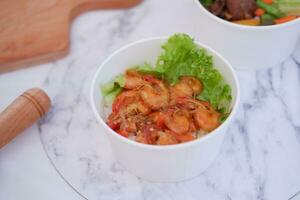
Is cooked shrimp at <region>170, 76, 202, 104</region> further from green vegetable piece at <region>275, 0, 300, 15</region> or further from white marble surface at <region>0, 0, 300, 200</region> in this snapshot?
green vegetable piece at <region>275, 0, 300, 15</region>

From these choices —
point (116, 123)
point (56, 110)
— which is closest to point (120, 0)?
point (56, 110)

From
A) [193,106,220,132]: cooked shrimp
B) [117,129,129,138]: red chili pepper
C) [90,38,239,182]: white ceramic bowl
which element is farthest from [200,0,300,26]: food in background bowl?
[117,129,129,138]: red chili pepper

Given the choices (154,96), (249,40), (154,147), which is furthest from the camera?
(249,40)

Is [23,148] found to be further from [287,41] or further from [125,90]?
[287,41]

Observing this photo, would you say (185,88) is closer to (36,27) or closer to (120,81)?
(120,81)

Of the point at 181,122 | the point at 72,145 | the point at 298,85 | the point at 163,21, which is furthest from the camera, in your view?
the point at 163,21

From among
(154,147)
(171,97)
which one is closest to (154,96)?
(171,97)
